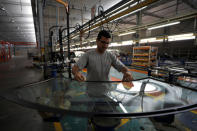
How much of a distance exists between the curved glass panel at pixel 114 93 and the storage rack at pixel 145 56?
20.1ft

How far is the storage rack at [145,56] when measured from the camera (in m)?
6.87

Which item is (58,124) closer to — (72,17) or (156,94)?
(156,94)

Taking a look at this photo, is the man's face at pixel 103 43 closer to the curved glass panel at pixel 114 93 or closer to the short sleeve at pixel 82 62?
the short sleeve at pixel 82 62

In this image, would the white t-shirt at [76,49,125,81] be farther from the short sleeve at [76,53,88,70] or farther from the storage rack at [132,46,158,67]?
the storage rack at [132,46,158,67]

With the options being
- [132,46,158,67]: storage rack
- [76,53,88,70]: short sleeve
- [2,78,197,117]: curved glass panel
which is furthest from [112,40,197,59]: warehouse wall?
[76,53,88,70]: short sleeve

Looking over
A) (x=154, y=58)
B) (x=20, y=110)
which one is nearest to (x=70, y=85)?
(x=20, y=110)

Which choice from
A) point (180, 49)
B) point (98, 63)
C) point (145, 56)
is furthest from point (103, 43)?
point (180, 49)

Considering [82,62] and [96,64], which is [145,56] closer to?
[96,64]

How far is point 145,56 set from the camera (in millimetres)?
7277

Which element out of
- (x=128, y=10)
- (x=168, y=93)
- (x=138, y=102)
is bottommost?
(x=138, y=102)

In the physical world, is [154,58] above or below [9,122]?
above

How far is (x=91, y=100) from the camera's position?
1.09 metres

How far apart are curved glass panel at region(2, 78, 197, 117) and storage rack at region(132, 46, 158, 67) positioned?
6.12 m

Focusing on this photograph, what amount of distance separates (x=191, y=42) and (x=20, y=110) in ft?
44.9
